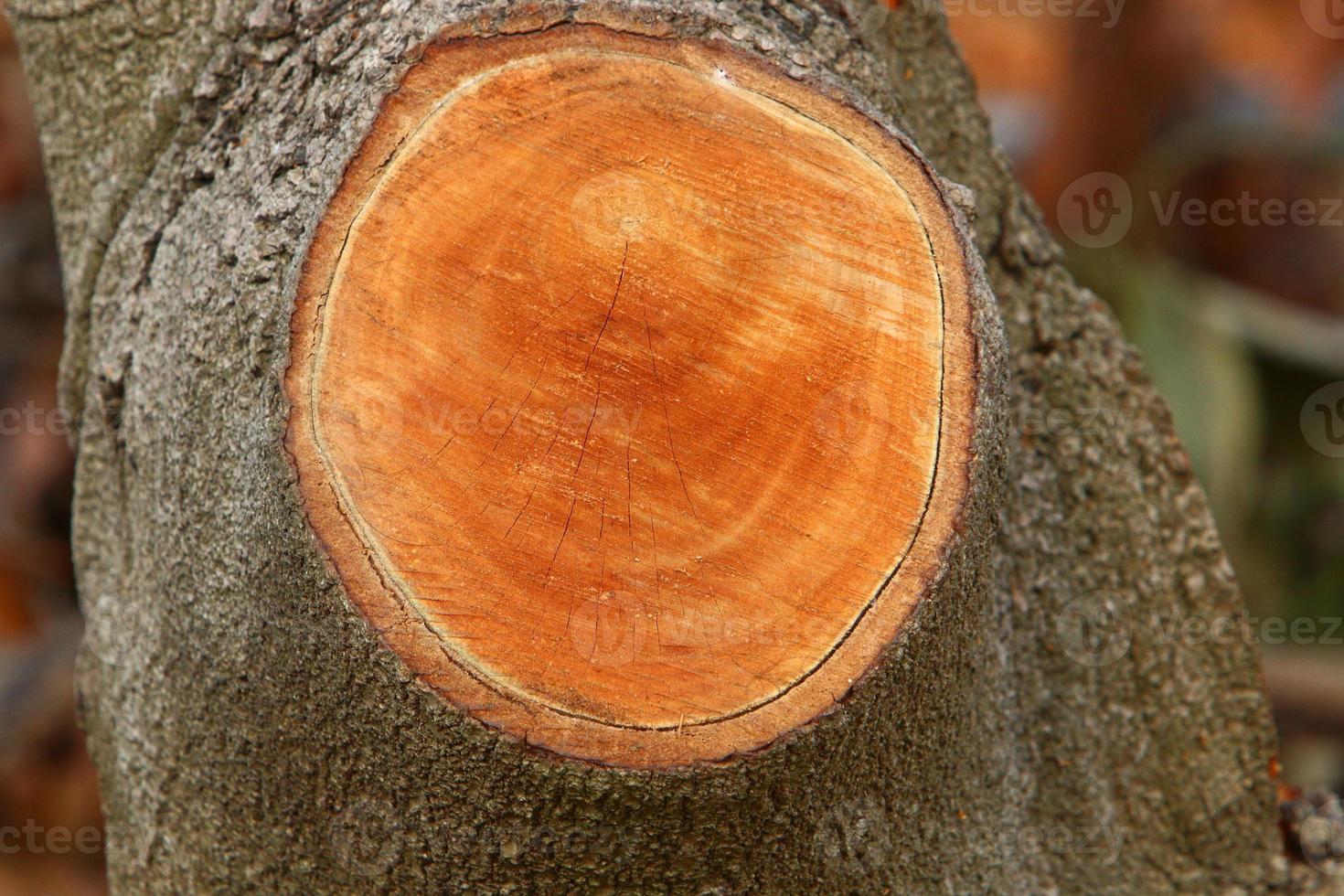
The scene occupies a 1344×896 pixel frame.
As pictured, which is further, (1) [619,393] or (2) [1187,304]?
(2) [1187,304]

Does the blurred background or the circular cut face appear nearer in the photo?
the circular cut face

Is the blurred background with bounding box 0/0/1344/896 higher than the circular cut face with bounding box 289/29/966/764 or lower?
lower

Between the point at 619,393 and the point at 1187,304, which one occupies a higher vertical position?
the point at 619,393

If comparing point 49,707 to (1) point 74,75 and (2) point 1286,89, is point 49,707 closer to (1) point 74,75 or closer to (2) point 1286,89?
(1) point 74,75

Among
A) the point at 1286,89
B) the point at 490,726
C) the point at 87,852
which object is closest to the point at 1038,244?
the point at 490,726
